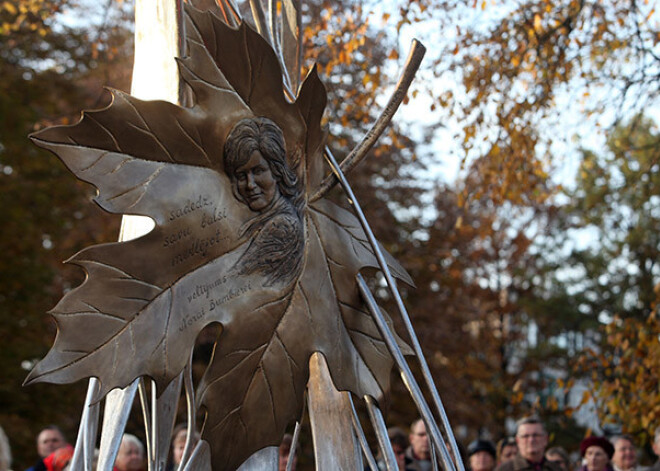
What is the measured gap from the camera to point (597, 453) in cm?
655

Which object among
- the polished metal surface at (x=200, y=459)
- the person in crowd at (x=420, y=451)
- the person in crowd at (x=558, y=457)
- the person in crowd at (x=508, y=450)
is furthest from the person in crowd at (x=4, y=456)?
the person in crowd at (x=558, y=457)

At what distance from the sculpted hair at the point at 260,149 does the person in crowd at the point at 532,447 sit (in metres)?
3.05

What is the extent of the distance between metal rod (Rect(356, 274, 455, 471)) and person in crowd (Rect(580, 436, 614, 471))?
8.79ft

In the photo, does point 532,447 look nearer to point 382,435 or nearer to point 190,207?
point 382,435

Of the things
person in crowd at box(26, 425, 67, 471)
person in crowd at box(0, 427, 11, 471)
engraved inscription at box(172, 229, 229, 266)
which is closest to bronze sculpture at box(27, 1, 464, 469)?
engraved inscription at box(172, 229, 229, 266)

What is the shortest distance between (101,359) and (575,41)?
598cm

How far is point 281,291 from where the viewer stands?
4020 millimetres

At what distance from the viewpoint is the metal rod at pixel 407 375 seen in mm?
4125

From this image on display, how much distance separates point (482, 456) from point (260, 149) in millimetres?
3388

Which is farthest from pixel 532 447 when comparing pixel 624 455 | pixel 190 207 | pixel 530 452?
pixel 190 207

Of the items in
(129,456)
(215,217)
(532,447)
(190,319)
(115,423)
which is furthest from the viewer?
(532,447)

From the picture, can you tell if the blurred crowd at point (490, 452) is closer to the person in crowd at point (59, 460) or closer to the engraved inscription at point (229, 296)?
the person in crowd at point (59, 460)

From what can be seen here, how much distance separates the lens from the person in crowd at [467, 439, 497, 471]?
656 cm

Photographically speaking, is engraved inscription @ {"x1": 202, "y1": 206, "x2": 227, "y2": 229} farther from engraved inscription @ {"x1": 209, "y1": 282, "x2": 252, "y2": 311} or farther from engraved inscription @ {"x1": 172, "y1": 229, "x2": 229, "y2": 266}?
engraved inscription @ {"x1": 209, "y1": 282, "x2": 252, "y2": 311}
